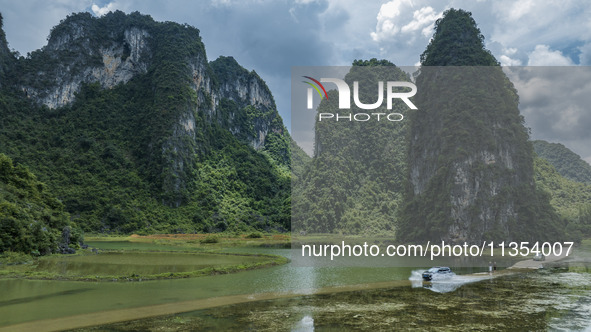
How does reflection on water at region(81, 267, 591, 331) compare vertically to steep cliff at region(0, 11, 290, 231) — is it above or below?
below

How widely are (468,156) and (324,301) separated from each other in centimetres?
5693

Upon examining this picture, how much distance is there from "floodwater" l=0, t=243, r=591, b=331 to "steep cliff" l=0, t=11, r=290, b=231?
5777 cm

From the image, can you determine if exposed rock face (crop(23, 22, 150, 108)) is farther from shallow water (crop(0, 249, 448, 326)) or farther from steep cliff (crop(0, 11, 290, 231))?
shallow water (crop(0, 249, 448, 326))

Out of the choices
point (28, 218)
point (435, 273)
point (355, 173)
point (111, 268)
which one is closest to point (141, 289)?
point (111, 268)

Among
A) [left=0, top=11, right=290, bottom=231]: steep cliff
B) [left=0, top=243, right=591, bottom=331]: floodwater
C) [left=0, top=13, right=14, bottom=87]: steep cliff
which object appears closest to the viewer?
[left=0, top=243, right=591, bottom=331]: floodwater

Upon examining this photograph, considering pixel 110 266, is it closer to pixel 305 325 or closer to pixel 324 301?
pixel 324 301

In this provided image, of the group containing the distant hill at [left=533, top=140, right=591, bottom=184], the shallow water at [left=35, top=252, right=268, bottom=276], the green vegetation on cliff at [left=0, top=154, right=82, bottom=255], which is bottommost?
the shallow water at [left=35, top=252, right=268, bottom=276]

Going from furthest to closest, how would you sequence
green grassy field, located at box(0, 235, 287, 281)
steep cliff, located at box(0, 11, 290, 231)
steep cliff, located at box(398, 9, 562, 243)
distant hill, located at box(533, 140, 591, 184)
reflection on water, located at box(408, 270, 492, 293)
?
distant hill, located at box(533, 140, 591, 184), steep cliff, located at box(0, 11, 290, 231), steep cliff, located at box(398, 9, 562, 243), green grassy field, located at box(0, 235, 287, 281), reflection on water, located at box(408, 270, 492, 293)

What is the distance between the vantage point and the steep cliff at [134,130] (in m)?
84.4

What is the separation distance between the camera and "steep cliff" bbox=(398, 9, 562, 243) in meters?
63.3

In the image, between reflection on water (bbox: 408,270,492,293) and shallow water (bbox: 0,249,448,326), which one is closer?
shallow water (bbox: 0,249,448,326)

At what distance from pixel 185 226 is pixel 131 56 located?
64.1m

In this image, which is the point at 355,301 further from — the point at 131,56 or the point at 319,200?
the point at 131,56

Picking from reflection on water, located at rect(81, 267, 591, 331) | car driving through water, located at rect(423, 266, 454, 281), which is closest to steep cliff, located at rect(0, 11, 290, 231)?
car driving through water, located at rect(423, 266, 454, 281)
